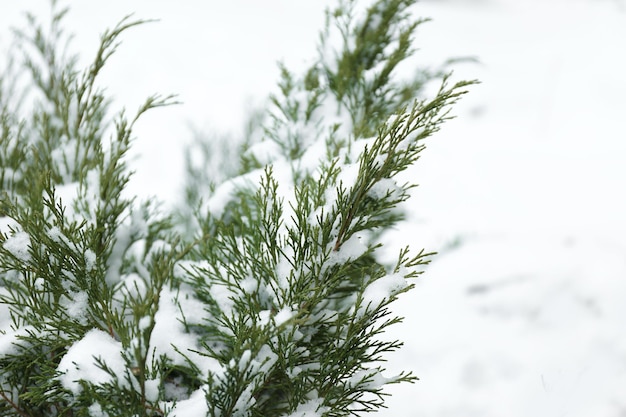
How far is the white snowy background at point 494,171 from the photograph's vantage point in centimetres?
322

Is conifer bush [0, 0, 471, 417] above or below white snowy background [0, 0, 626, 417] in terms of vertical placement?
below

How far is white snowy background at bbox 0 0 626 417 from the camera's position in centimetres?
322

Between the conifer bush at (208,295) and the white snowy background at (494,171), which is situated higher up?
the white snowy background at (494,171)

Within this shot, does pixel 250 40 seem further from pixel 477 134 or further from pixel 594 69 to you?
pixel 594 69

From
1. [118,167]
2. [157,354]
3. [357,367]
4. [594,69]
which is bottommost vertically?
[357,367]

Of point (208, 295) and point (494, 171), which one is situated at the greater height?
point (494, 171)

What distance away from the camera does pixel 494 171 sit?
7.54 meters

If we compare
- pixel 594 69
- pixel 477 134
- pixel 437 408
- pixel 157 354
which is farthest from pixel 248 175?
pixel 594 69

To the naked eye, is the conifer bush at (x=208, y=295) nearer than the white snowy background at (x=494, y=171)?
Yes

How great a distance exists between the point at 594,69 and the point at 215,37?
1021 centimetres

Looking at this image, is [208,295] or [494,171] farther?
[494,171]

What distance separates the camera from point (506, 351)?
344cm

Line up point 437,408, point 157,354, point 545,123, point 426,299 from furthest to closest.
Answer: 1. point 545,123
2. point 426,299
3. point 437,408
4. point 157,354

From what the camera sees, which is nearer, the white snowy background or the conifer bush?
the conifer bush
